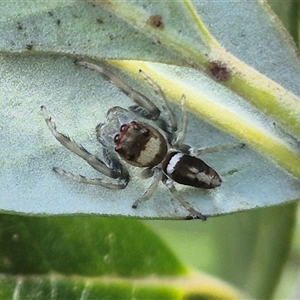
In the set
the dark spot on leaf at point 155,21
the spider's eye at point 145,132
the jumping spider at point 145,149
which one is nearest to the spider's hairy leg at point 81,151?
the jumping spider at point 145,149

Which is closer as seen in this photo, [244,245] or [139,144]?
[139,144]

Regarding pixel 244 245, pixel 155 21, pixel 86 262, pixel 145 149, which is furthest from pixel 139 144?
pixel 244 245

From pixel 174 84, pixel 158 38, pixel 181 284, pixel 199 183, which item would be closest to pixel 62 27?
pixel 158 38

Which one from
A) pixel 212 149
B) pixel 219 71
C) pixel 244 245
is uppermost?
pixel 219 71

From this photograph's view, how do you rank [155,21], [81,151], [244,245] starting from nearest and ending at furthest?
1. [155,21]
2. [81,151]
3. [244,245]

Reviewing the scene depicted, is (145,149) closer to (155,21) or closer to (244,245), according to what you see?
(155,21)

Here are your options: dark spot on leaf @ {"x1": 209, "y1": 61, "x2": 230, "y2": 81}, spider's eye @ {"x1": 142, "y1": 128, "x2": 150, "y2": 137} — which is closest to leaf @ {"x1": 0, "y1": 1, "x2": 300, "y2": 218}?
dark spot on leaf @ {"x1": 209, "y1": 61, "x2": 230, "y2": 81}

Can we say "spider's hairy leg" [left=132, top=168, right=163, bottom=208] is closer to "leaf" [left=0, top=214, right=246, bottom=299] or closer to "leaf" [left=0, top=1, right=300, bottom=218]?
"leaf" [left=0, top=1, right=300, bottom=218]
